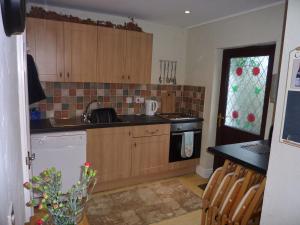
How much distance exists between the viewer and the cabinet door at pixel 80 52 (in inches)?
107

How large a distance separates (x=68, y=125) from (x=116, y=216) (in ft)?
3.81

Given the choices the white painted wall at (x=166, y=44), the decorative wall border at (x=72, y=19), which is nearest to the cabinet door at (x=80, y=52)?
the decorative wall border at (x=72, y=19)

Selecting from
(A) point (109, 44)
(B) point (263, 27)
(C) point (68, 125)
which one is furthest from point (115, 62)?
(B) point (263, 27)

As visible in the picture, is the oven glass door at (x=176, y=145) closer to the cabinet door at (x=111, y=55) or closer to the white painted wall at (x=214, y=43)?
the white painted wall at (x=214, y=43)

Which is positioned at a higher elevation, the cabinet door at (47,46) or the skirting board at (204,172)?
the cabinet door at (47,46)

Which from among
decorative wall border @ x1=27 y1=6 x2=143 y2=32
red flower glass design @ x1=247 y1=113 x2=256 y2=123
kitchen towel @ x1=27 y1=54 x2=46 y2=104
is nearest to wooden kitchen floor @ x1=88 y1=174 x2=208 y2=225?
red flower glass design @ x1=247 y1=113 x2=256 y2=123

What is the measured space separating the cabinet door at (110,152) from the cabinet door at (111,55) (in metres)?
0.72

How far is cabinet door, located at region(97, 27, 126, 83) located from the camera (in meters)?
2.90

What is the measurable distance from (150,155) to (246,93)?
1.56 metres

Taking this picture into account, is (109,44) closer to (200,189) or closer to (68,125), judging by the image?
(68,125)

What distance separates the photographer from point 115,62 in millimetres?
3008

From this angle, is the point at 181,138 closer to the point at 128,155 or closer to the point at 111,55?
the point at 128,155

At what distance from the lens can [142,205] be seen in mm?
2664

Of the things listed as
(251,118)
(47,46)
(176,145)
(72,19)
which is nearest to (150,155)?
(176,145)
